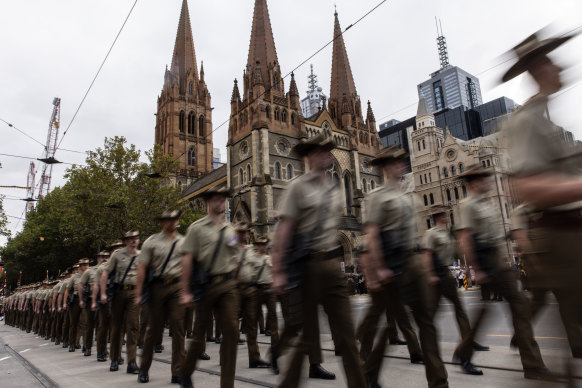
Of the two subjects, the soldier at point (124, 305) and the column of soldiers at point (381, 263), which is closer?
the column of soldiers at point (381, 263)

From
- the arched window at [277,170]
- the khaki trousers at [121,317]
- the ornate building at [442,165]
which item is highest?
the ornate building at [442,165]

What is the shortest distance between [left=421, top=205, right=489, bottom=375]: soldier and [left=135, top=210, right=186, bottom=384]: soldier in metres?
3.21

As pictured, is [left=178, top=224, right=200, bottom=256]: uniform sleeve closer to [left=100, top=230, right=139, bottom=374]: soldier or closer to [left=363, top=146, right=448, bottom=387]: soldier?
[left=363, top=146, right=448, bottom=387]: soldier

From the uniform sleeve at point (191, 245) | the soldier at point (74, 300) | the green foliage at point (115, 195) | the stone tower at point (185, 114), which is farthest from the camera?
the stone tower at point (185, 114)

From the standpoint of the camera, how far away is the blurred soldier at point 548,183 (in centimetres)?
194

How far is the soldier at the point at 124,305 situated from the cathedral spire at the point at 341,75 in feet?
145

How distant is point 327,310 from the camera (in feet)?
9.88

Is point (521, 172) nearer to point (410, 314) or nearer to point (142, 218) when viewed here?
point (410, 314)

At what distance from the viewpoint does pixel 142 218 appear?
2275cm

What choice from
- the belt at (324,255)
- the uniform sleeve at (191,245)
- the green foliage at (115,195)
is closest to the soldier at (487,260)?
the belt at (324,255)

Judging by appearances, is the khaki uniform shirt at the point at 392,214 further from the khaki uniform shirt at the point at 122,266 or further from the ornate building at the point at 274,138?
the ornate building at the point at 274,138

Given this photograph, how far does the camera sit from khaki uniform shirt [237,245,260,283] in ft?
22.0

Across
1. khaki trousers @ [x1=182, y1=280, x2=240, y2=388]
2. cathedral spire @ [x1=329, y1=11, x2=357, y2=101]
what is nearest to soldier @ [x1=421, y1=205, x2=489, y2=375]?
khaki trousers @ [x1=182, y1=280, x2=240, y2=388]

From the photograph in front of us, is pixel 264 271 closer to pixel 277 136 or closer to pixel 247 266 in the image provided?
pixel 247 266
